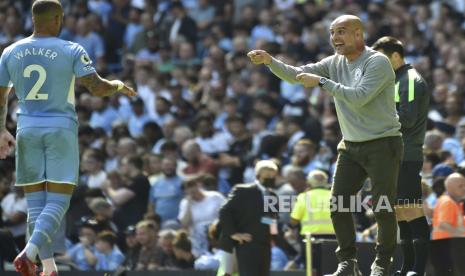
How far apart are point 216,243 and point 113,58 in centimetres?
904

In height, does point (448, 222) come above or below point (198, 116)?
below

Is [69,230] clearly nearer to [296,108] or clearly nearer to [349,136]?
[296,108]

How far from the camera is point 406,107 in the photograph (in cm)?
1080

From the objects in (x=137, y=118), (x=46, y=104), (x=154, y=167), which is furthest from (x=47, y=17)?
(x=137, y=118)

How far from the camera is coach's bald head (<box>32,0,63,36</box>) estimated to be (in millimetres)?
9953

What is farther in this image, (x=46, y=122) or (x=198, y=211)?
(x=198, y=211)

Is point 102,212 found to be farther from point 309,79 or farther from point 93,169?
point 309,79

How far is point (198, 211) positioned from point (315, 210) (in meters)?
2.23

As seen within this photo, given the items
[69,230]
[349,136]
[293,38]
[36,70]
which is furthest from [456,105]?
[36,70]

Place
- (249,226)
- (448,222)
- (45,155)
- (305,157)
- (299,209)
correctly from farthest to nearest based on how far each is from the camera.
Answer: (305,157)
(299,209)
(249,226)
(448,222)
(45,155)

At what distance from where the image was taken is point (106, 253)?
15.4 meters

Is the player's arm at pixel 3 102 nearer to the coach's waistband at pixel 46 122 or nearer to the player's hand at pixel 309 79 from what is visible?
the coach's waistband at pixel 46 122

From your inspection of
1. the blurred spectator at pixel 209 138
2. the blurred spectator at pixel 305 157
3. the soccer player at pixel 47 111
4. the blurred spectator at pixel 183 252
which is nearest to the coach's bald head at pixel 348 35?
the soccer player at pixel 47 111

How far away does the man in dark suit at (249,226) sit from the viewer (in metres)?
13.9
